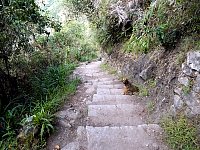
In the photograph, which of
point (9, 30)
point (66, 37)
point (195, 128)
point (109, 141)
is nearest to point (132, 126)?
point (109, 141)

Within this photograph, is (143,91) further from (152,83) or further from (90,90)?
(90,90)

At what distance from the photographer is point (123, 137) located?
3592mm

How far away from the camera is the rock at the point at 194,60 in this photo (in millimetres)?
3514

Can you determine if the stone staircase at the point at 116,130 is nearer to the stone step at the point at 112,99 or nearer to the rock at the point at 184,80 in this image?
the stone step at the point at 112,99

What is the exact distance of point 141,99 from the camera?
5.16 m

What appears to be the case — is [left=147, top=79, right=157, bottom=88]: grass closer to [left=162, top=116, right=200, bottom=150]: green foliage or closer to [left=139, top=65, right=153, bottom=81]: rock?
[left=139, top=65, right=153, bottom=81]: rock

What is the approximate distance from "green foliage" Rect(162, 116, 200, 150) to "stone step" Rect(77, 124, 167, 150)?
0.48 feet

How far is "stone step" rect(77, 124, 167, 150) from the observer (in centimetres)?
340

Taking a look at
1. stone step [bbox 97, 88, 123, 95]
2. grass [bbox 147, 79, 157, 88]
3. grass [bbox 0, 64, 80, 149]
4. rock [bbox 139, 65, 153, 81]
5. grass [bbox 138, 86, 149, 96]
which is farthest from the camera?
stone step [bbox 97, 88, 123, 95]

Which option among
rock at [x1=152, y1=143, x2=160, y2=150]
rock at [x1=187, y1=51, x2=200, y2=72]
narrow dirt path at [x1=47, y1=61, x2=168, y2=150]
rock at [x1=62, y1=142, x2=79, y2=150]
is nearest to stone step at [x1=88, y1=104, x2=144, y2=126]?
narrow dirt path at [x1=47, y1=61, x2=168, y2=150]

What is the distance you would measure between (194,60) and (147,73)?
1.83 m

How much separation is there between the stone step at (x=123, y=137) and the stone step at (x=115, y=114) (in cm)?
31

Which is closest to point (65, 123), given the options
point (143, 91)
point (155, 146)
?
point (155, 146)

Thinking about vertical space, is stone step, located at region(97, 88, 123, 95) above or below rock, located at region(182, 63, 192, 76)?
below
